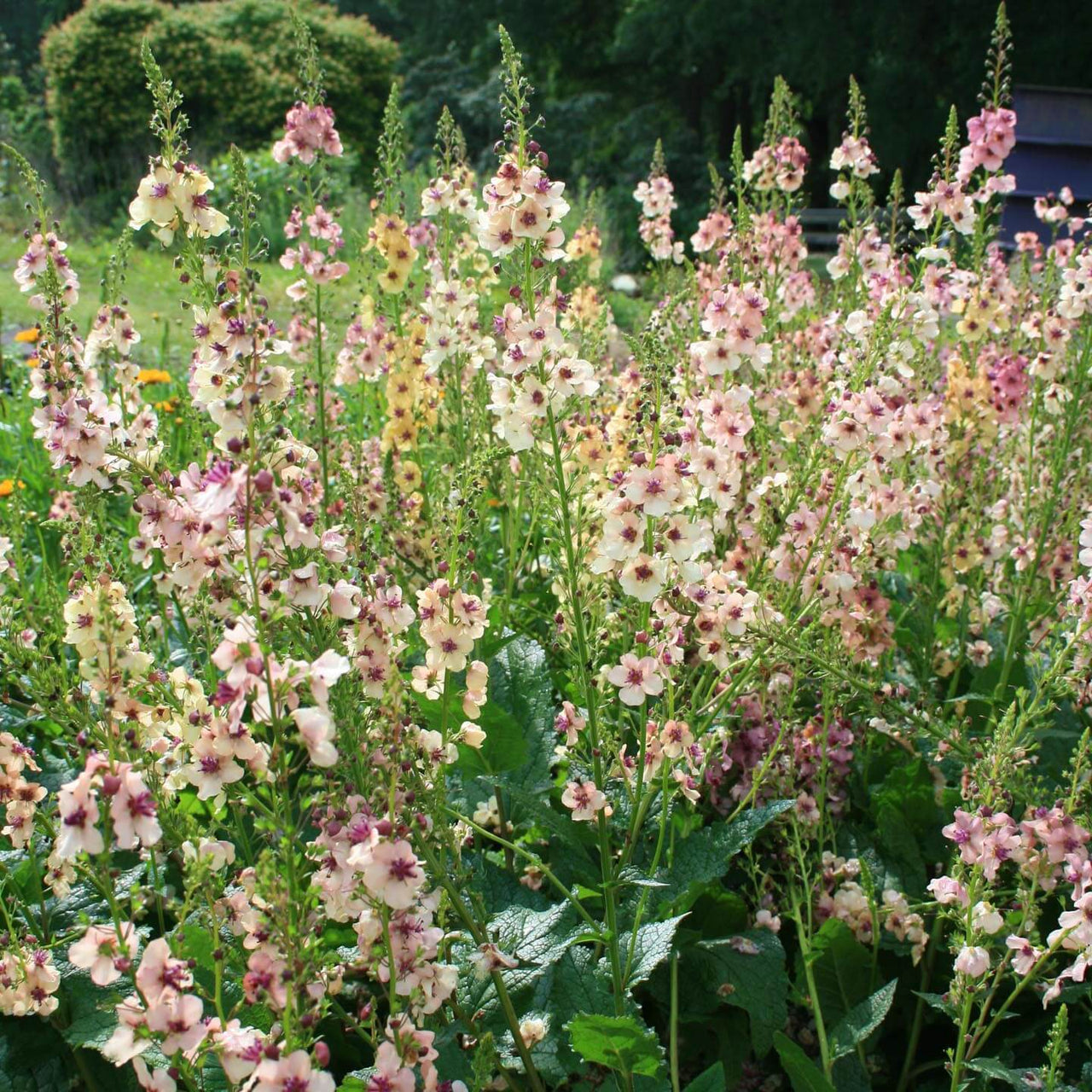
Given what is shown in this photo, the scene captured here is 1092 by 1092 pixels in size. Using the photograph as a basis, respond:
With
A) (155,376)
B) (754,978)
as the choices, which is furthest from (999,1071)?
(155,376)

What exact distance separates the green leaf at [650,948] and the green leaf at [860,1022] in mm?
407

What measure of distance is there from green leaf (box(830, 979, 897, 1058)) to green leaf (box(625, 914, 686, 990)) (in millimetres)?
407

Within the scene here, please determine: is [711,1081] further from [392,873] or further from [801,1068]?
[392,873]

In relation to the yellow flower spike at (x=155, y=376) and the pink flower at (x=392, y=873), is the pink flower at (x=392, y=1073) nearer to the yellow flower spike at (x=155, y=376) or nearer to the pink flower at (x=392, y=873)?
the pink flower at (x=392, y=873)

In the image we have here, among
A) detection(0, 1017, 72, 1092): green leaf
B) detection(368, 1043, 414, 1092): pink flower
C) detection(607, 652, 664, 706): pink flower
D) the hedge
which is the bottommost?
detection(0, 1017, 72, 1092): green leaf

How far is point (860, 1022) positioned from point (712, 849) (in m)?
0.43

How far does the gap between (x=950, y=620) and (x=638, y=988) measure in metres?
1.48

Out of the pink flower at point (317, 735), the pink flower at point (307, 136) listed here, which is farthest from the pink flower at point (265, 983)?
the pink flower at point (307, 136)

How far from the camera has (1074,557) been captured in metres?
3.01

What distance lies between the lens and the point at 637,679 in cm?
189

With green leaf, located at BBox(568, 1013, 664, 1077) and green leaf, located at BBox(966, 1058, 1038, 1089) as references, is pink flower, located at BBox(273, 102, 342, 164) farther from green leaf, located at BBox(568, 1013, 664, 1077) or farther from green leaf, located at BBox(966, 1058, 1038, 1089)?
green leaf, located at BBox(966, 1058, 1038, 1089)

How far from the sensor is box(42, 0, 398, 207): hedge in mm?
18734

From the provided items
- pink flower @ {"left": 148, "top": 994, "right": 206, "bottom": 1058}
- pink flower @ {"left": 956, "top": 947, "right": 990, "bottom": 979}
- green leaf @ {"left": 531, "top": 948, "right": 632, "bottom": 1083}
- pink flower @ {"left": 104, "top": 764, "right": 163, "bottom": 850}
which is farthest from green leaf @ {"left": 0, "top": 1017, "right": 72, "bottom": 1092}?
pink flower @ {"left": 956, "top": 947, "right": 990, "bottom": 979}

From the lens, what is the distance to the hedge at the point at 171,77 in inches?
738
